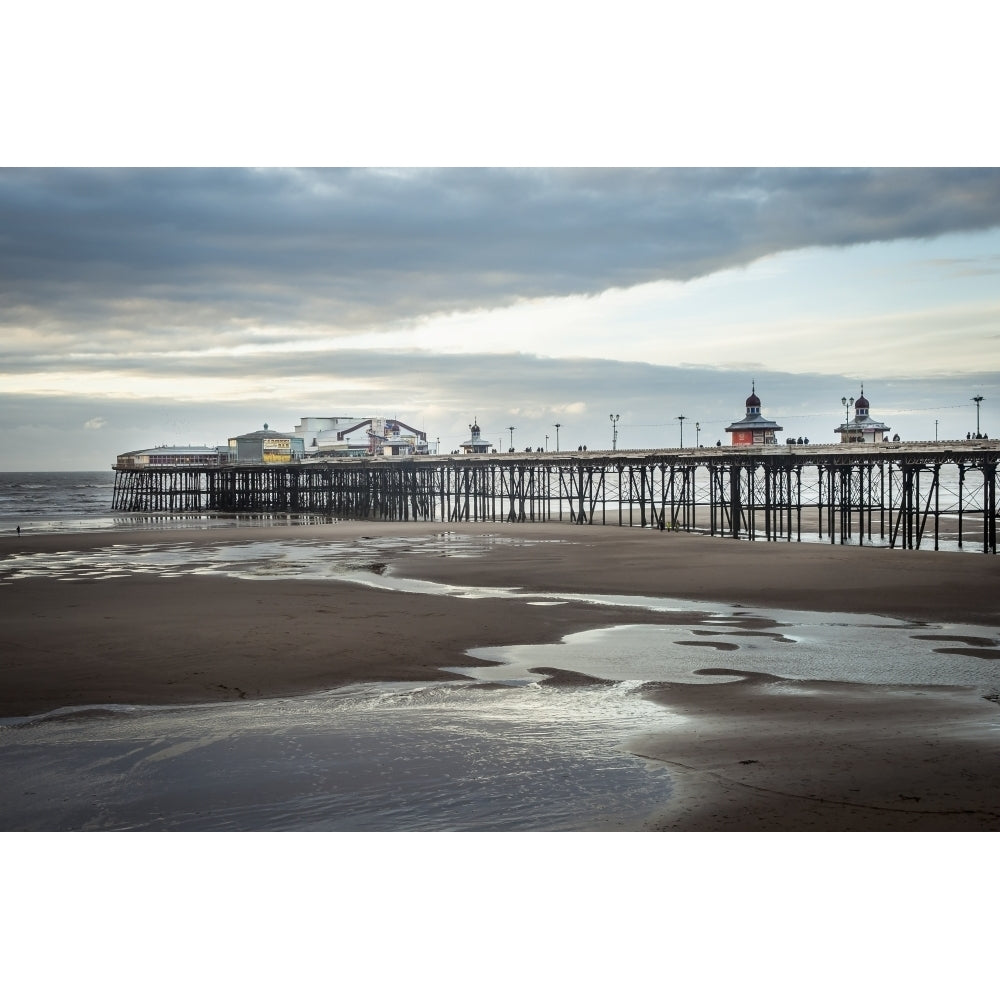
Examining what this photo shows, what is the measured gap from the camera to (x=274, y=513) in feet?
245

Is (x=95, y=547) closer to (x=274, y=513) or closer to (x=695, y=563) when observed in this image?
(x=695, y=563)

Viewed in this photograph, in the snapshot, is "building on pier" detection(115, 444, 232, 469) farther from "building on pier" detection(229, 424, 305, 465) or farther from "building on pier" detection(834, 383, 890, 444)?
"building on pier" detection(834, 383, 890, 444)

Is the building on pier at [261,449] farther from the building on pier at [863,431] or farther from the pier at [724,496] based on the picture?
the building on pier at [863,431]

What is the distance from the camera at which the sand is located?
7.61 metres

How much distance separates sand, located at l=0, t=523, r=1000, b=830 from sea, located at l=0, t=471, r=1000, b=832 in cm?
47

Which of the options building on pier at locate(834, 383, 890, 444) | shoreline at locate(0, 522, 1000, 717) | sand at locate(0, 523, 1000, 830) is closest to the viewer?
sand at locate(0, 523, 1000, 830)

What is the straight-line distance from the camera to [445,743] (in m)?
9.27

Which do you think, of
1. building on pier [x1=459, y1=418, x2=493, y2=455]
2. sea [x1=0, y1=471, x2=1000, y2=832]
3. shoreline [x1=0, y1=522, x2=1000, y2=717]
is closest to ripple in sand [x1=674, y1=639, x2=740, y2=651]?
sea [x1=0, y1=471, x2=1000, y2=832]

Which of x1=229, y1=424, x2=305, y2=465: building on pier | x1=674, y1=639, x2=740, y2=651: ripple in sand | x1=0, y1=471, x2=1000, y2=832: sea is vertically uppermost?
x1=229, y1=424, x2=305, y2=465: building on pier

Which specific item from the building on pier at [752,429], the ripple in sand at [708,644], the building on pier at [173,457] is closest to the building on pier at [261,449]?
the building on pier at [173,457]

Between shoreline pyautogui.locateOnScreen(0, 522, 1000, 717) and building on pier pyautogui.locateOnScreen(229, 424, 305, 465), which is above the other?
building on pier pyautogui.locateOnScreen(229, 424, 305, 465)

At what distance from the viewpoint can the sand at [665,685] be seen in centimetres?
761

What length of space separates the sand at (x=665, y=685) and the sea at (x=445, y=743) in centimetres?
47

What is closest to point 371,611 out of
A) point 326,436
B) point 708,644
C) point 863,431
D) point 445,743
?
point 708,644
